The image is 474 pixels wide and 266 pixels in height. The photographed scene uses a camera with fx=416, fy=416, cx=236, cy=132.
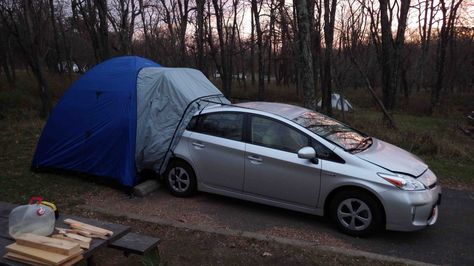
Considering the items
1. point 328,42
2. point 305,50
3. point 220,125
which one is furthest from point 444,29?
point 220,125

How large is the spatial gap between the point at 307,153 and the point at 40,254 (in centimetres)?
344

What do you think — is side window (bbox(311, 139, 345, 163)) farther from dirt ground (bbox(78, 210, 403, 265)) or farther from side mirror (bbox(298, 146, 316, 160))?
dirt ground (bbox(78, 210, 403, 265))

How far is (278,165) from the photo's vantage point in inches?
230

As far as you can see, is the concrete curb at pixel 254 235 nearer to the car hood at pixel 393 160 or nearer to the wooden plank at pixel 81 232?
the car hood at pixel 393 160

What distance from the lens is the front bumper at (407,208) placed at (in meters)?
5.10

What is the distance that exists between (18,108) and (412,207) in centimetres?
2213

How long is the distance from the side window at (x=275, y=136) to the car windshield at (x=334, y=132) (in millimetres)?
212

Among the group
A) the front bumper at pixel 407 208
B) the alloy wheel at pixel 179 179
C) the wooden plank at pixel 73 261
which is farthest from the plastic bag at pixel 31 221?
the front bumper at pixel 407 208

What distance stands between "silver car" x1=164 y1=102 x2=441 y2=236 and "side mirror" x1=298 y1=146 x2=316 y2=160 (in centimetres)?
1

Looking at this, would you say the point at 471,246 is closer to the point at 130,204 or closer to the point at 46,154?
the point at 130,204

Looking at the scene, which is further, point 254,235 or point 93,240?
point 254,235

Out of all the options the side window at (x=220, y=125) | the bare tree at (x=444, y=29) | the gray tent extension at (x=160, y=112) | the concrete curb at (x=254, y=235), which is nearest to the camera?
the concrete curb at (x=254, y=235)

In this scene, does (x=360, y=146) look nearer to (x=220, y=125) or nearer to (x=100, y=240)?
(x=220, y=125)

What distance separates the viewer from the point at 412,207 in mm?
5094
